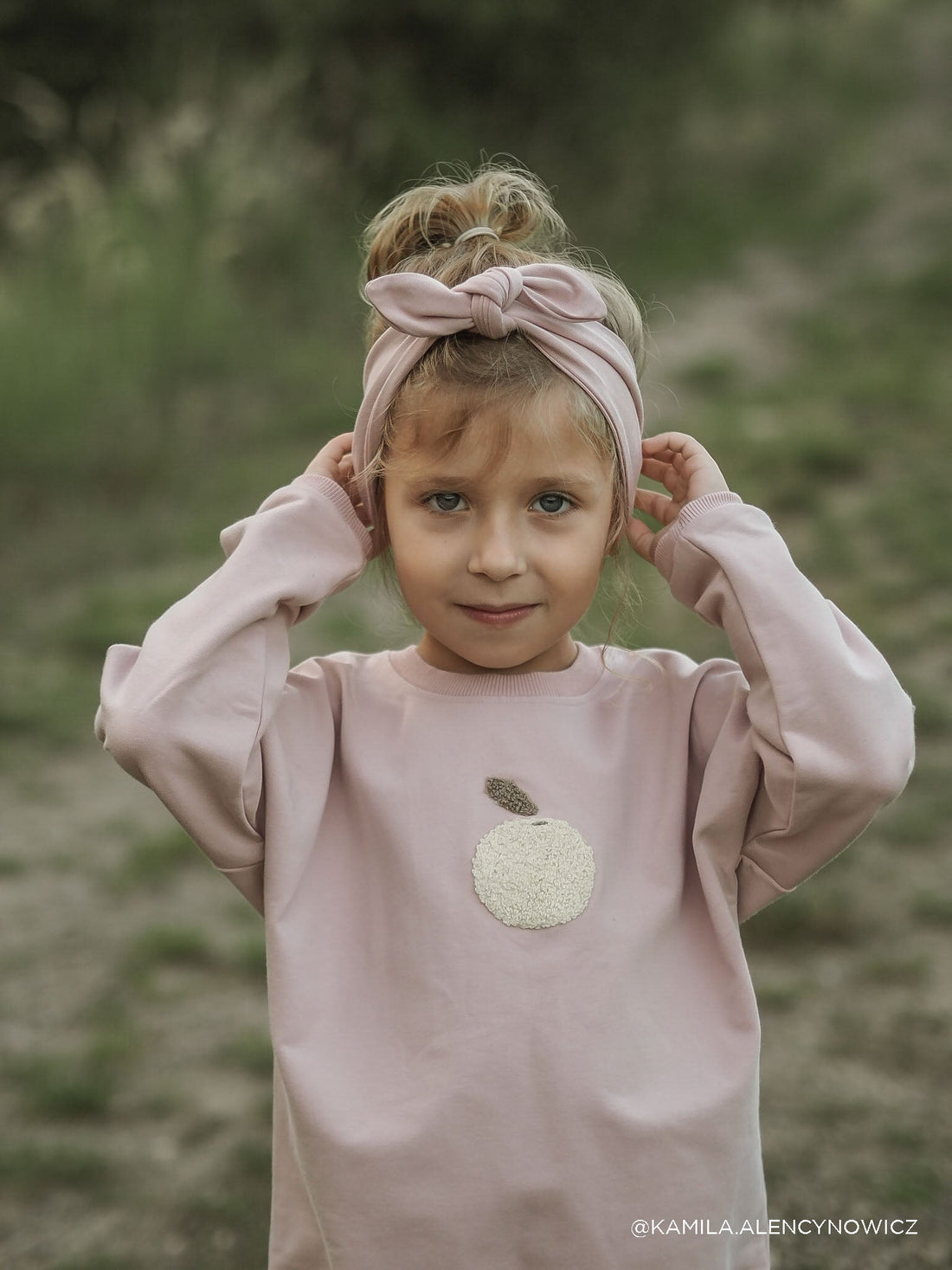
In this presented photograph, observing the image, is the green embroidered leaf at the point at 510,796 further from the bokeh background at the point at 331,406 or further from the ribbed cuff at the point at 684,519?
the bokeh background at the point at 331,406

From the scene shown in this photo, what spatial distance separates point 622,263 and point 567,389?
20.2ft

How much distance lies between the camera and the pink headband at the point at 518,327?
1.70 m

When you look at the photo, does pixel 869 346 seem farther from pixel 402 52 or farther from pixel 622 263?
pixel 402 52

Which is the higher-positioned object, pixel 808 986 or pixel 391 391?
pixel 391 391

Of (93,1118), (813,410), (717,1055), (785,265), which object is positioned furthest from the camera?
(785,265)

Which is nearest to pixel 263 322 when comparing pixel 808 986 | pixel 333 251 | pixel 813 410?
pixel 333 251

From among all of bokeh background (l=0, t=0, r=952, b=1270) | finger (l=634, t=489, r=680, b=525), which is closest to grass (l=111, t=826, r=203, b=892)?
bokeh background (l=0, t=0, r=952, b=1270)

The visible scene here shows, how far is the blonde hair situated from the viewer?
1704 mm

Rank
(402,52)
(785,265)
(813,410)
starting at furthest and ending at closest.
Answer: (785,265) < (402,52) < (813,410)

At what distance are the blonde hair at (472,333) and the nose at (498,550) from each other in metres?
0.08

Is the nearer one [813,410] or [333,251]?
[813,410]

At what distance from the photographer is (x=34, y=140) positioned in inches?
274

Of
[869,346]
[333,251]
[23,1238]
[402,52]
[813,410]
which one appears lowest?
[23,1238]

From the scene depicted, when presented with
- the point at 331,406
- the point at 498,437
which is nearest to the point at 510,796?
the point at 498,437
